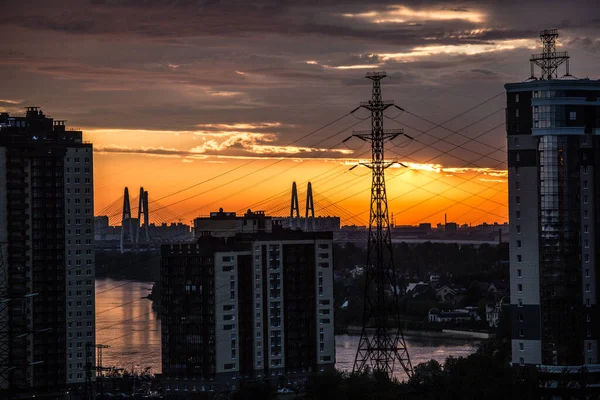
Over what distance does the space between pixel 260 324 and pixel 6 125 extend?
3495 mm

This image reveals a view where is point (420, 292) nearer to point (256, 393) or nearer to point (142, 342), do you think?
point (142, 342)

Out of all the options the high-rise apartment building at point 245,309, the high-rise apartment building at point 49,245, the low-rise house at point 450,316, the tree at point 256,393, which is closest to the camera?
the tree at point 256,393

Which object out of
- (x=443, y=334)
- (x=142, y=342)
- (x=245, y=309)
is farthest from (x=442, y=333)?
(x=245, y=309)

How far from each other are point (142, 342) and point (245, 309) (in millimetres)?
5057

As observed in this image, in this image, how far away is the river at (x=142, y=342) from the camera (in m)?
18.3

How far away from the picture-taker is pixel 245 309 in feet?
51.8

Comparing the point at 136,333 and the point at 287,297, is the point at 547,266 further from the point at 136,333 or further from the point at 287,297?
the point at 136,333

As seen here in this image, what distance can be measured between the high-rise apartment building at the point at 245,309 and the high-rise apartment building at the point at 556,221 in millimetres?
4230

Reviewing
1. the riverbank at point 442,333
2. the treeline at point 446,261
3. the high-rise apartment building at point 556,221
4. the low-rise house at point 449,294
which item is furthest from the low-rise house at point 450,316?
the high-rise apartment building at point 556,221

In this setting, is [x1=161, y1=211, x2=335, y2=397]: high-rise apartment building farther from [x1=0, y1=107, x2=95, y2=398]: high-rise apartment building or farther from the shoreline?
the shoreline

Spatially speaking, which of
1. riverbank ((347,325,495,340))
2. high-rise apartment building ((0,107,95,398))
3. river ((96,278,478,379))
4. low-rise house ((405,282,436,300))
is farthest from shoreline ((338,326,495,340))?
high-rise apartment building ((0,107,95,398))

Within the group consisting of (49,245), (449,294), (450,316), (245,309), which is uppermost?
(49,245)

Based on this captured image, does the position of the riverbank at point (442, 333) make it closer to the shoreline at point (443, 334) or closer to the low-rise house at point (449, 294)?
the shoreline at point (443, 334)

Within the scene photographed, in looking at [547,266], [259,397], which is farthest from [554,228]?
[259,397]
